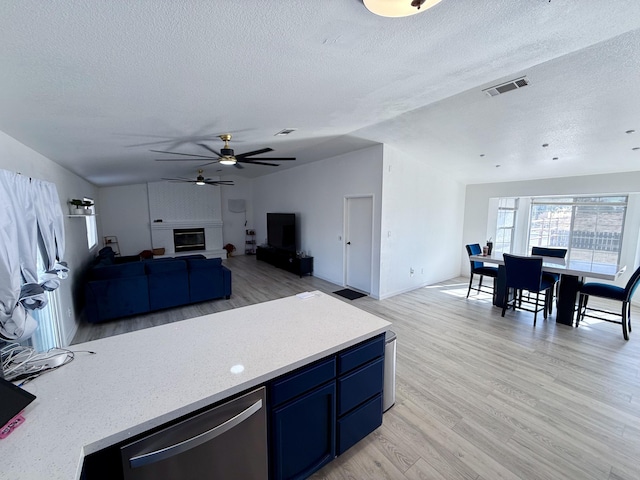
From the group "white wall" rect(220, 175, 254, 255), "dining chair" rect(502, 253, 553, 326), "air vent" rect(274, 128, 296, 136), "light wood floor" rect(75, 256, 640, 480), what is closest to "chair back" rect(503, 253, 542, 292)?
"dining chair" rect(502, 253, 553, 326)

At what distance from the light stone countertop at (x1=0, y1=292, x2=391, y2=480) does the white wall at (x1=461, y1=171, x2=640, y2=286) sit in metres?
5.86

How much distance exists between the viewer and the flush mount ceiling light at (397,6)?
1.18 m

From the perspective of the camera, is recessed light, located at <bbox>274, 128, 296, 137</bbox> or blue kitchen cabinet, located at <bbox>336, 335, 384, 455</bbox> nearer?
blue kitchen cabinet, located at <bbox>336, 335, 384, 455</bbox>

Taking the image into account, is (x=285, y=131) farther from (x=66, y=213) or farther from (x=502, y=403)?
(x=502, y=403)

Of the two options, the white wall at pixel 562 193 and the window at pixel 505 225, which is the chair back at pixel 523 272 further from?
the window at pixel 505 225

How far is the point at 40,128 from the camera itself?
220 centimetres

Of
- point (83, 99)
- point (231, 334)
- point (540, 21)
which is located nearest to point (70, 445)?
point (231, 334)

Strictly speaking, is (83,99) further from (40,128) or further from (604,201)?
(604,201)

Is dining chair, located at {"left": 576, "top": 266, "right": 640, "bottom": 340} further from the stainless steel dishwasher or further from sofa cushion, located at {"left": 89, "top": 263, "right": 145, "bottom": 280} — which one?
sofa cushion, located at {"left": 89, "top": 263, "right": 145, "bottom": 280}

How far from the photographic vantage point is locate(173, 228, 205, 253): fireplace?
8.73 m

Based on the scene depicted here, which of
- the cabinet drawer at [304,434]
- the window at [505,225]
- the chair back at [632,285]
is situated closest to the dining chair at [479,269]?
the chair back at [632,285]

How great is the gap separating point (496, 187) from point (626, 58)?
4.56 metres

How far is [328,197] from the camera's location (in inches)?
237

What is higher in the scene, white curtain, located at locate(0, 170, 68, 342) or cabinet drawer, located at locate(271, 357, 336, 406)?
white curtain, located at locate(0, 170, 68, 342)
